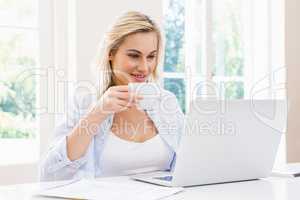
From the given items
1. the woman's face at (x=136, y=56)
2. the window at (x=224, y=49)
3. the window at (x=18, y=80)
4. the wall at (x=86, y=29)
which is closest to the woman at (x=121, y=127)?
the woman's face at (x=136, y=56)

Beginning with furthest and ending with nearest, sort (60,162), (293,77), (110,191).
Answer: (293,77), (60,162), (110,191)

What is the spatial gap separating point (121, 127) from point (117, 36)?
1.20 ft

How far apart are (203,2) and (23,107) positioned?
5.26 feet

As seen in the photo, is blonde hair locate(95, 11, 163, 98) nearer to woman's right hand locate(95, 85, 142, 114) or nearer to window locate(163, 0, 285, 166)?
woman's right hand locate(95, 85, 142, 114)

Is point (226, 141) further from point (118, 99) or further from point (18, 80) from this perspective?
point (18, 80)

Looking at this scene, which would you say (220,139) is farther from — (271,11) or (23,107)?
(271,11)

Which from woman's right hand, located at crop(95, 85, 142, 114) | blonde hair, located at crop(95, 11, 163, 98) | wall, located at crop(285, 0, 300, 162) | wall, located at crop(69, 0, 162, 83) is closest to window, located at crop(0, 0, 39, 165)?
wall, located at crop(69, 0, 162, 83)

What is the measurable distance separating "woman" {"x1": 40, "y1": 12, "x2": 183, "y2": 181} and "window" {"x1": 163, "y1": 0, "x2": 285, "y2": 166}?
4.50 feet

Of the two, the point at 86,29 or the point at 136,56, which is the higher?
the point at 86,29

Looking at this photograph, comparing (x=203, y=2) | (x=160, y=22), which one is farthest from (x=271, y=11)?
(x=160, y=22)

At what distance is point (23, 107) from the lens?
258cm

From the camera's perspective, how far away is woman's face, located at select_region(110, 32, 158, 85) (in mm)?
1764

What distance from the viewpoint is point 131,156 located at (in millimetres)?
1656

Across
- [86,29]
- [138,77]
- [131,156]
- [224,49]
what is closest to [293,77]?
[224,49]
